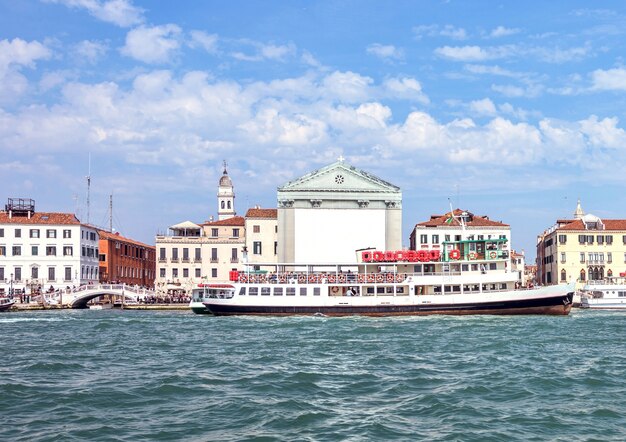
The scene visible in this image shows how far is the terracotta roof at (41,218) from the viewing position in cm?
7950

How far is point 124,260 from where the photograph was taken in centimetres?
9594

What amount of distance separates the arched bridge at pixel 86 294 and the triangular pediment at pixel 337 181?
59.8 feet

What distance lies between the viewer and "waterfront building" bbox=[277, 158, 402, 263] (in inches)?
3155

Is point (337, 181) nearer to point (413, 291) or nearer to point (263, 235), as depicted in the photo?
point (263, 235)

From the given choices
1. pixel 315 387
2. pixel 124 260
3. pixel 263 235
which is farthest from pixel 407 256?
pixel 124 260

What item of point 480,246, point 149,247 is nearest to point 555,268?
point 480,246

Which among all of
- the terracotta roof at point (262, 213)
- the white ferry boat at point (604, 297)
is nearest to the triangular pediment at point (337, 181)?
the terracotta roof at point (262, 213)

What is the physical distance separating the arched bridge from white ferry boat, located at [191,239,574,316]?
20.9 m

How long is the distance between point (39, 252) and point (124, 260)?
56.4 ft

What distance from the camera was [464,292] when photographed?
5406 cm

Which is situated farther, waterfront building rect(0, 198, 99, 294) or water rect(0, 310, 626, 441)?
waterfront building rect(0, 198, 99, 294)

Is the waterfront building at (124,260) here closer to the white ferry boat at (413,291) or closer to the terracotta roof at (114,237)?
the terracotta roof at (114,237)

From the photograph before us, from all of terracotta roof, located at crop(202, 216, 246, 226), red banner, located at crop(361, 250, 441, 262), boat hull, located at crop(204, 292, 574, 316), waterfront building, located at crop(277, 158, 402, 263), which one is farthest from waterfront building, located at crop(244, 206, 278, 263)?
red banner, located at crop(361, 250, 441, 262)

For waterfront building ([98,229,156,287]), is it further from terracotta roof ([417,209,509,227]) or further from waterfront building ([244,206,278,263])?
terracotta roof ([417,209,509,227])
